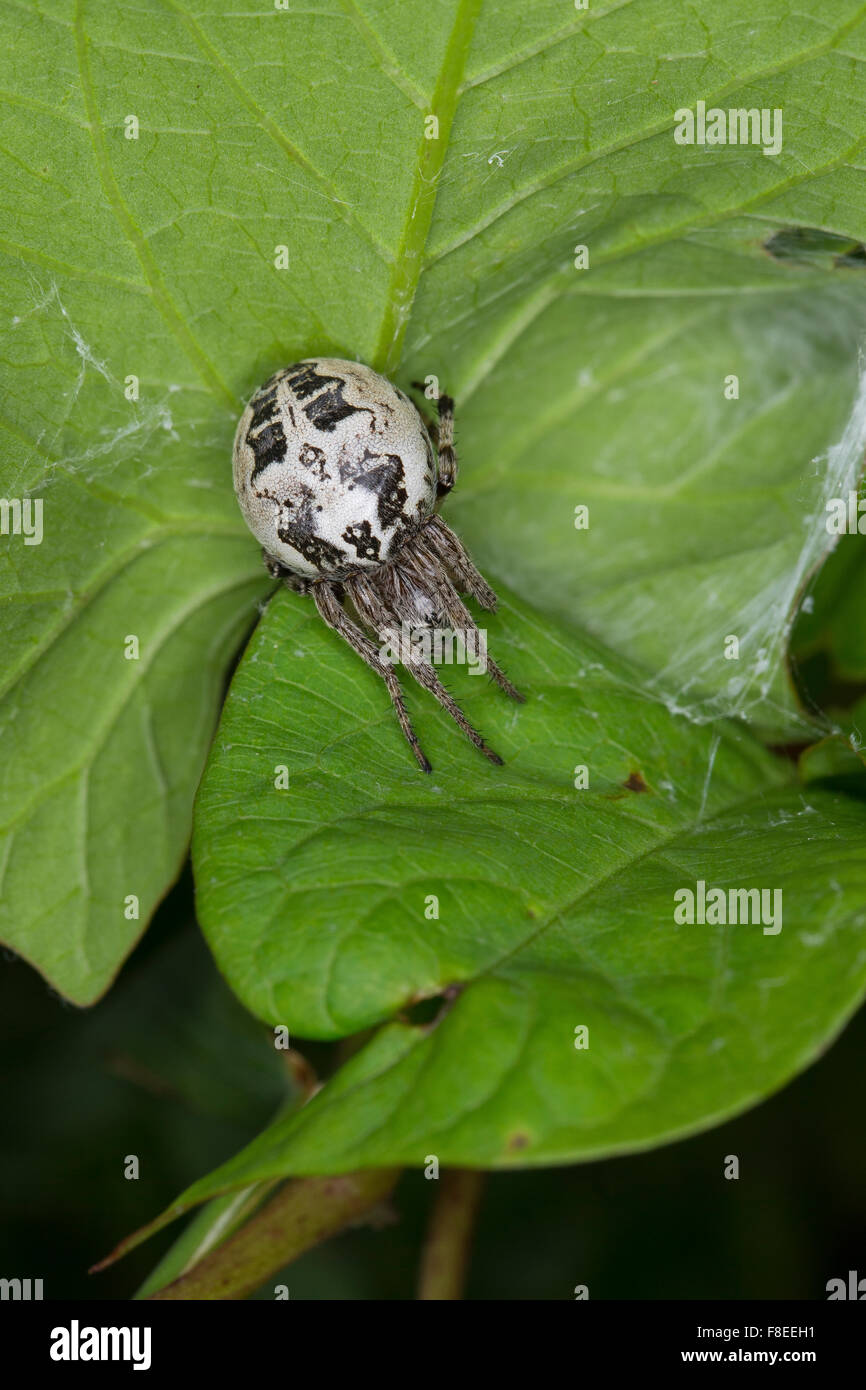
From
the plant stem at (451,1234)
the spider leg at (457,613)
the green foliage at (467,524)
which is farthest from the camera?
the plant stem at (451,1234)

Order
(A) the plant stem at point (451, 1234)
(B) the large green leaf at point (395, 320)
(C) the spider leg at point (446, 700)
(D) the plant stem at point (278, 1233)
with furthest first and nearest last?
(A) the plant stem at point (451, 1234)
(C) the spider leg at point (446, 700)
(D) the plant stem at point (278, 1233)
(B) the large green leaf at point (395, 320)

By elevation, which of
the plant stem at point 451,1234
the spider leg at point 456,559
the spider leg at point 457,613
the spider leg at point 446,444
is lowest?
the plant stem at point 451,1234

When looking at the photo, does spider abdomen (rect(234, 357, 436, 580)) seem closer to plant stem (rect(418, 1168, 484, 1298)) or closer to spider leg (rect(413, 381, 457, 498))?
spider leg (rect(413, 381, 457, 498))

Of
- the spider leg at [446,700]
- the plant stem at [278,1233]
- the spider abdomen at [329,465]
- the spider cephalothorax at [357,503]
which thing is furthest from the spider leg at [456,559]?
the plant stem at [278,1233]

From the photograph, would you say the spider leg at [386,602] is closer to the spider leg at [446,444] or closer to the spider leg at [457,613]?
the spider leg at [457,613]

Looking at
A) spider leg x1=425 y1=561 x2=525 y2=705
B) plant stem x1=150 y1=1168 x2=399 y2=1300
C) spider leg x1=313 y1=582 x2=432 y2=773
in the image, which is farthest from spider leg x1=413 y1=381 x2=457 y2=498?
plant stem x1=150 y1=1168 x2=399 y2=1300

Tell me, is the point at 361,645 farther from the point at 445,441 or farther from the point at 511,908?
the point at 511,908
